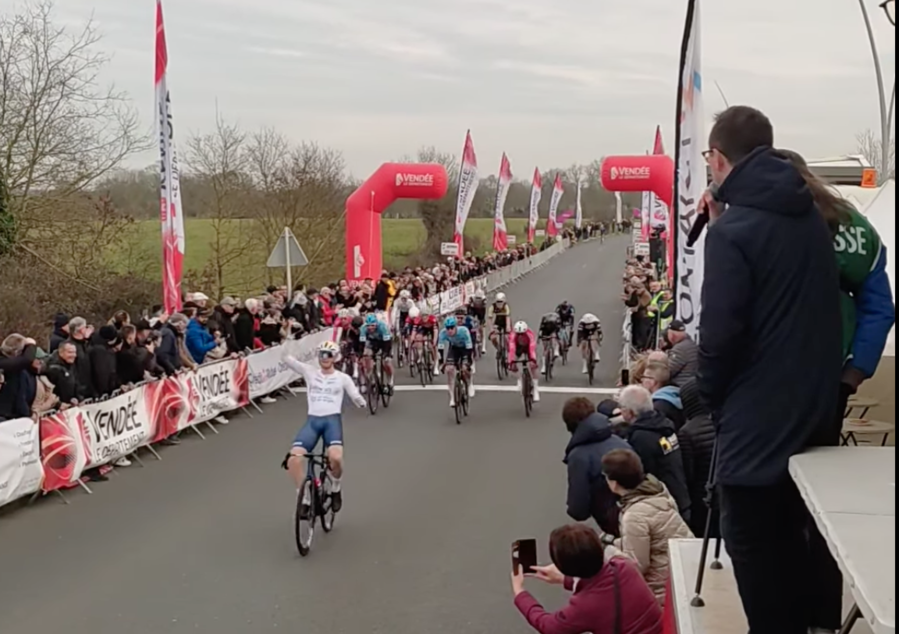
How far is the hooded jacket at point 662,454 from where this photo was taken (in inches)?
257

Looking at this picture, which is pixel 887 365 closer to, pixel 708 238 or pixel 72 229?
pixel 708 238

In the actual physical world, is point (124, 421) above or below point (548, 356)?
above

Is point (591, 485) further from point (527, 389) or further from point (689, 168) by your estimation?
point (527, 389)

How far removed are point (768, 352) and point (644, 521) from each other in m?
2.60

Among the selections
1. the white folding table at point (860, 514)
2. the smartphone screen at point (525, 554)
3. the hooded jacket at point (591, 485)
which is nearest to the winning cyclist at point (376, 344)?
the hooded jacket at point (591, 485)

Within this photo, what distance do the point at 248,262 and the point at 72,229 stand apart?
1281 centimetres

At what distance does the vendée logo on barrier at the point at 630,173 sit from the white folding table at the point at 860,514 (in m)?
24.5

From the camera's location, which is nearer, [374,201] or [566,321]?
[566,321]

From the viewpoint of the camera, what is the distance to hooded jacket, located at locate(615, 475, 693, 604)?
522cm

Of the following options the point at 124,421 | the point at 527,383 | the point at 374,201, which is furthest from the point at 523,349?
the point at 374,201

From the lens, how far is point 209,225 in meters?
A: 37.5

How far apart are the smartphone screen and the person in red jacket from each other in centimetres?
16

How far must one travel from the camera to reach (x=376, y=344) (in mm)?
18219

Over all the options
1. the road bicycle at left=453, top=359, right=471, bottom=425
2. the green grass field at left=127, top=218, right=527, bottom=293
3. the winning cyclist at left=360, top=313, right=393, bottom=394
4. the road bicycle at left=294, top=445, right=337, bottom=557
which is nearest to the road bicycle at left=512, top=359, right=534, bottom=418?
the road bicycle at left=453, top=359, right=471, bottom=425
